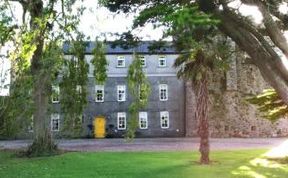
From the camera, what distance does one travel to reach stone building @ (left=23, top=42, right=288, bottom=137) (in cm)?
6194

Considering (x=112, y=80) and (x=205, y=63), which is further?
(x=112, y=80)

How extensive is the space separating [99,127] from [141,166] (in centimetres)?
3352

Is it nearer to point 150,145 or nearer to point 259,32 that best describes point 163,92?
point 150,145

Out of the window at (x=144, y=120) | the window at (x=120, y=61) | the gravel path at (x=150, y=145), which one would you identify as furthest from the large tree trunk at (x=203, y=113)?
the window at (x=120, y=61)

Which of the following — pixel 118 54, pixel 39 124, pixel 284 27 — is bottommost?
pixel 39 124

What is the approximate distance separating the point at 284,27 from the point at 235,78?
141 feet

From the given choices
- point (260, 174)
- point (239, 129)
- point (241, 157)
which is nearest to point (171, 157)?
point (241, 157)

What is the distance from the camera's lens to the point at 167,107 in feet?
207

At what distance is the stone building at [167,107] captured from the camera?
203 feet

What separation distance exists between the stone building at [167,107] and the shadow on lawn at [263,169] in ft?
97.2

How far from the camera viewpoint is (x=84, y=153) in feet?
Answer: 124

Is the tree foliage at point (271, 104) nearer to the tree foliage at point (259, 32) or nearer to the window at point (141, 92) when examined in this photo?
the window at point (141, 92)

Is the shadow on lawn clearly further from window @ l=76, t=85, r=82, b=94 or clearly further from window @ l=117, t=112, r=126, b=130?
window @ l=117, t=112, r=126, b=130

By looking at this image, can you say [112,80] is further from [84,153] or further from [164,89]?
[84,153]
